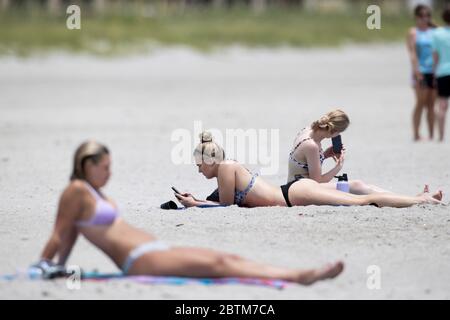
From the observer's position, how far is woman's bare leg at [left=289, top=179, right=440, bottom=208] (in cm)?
894

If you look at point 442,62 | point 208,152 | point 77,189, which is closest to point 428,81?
point 442,62

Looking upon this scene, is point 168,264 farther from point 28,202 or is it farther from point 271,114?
point 271,114

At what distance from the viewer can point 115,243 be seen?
22.3 ft

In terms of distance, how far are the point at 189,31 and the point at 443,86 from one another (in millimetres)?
18413

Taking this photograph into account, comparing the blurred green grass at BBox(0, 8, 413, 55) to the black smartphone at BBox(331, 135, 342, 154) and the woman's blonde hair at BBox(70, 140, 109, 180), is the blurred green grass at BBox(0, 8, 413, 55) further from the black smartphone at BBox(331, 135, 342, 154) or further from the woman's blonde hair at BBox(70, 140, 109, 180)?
the woman's blonde hair at BBox(70, 140, 109, 180)

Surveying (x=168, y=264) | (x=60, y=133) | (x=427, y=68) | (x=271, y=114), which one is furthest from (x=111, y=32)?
(x=168, y=264)

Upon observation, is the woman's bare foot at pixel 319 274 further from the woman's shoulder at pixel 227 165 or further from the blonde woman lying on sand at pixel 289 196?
the blonde woman lying on sand at pixel 289 196

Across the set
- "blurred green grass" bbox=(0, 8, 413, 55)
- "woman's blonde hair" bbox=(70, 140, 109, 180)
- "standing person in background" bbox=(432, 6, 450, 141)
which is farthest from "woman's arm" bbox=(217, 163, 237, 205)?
"blurred green grass" bbox=(0, 8, 413, 55)

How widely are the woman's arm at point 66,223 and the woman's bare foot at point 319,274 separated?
1309 mm

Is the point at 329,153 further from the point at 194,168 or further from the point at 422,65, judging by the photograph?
the point at 422,65

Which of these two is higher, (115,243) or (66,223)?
(66,223)

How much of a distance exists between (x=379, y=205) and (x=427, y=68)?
220 inches

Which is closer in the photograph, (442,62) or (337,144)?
(337,144)

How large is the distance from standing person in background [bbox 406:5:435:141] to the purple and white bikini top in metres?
7.90
